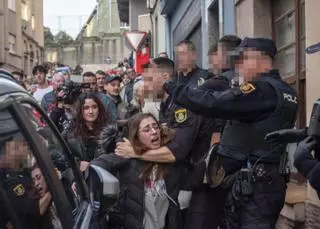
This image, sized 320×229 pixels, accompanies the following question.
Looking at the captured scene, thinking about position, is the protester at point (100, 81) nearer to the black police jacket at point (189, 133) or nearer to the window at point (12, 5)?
the black police jacket at point (189, 133)

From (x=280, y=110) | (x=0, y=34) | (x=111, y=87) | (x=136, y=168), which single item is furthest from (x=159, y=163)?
(x=0, y=34)

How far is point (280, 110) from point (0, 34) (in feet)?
117

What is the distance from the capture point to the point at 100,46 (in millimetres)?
52656

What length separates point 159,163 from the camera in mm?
4977

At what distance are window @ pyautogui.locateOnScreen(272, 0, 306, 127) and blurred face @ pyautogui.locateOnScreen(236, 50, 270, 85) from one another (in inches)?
106

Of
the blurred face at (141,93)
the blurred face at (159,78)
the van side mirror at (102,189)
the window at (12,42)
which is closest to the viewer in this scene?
the van side mirror at (102,189)

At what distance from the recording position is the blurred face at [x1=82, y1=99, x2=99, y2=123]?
6.18 meters

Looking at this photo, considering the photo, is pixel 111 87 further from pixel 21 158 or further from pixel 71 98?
pixel 21 158

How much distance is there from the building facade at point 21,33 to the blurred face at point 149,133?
94.7 feet

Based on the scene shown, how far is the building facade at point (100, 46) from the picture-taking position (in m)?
51.1

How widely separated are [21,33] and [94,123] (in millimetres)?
39064

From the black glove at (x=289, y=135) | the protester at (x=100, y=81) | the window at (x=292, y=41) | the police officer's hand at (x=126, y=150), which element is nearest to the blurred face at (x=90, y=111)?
the police officer's hand at (x=126, y=150)

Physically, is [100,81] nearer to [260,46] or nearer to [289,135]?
[260,46]

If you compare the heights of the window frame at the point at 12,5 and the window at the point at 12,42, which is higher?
the window frame at the point at 12,5
